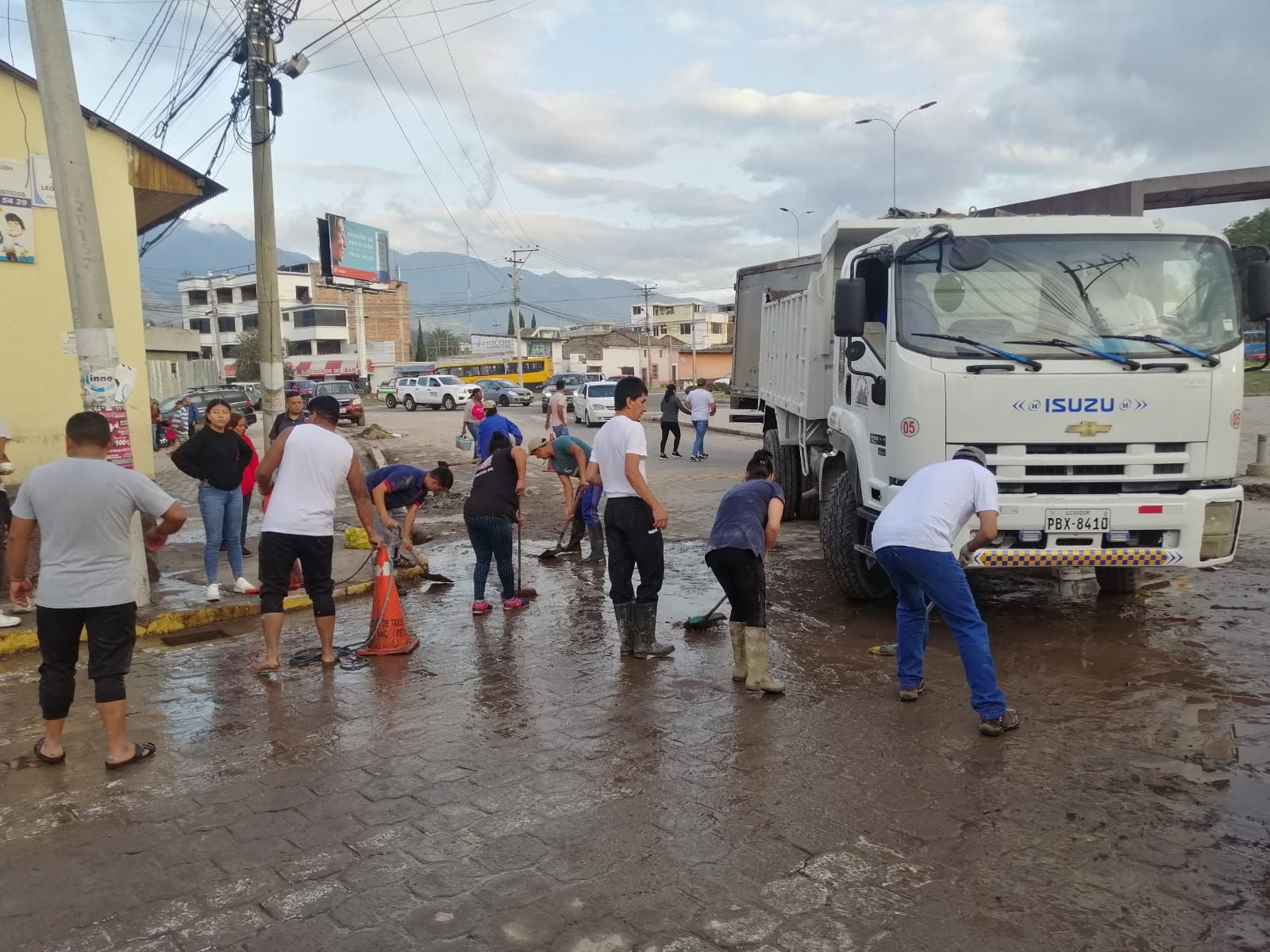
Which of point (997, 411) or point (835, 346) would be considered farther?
point (835, 346)

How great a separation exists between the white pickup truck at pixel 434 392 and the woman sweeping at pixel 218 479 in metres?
40.1

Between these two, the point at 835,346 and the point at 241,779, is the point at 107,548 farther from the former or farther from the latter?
the point at 835,346

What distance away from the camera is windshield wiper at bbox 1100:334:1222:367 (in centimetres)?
610

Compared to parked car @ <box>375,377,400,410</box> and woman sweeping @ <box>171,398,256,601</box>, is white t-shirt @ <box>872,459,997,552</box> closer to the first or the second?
woman sweeping @ <box>171,398,256,601</box>

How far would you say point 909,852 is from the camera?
359 centimetres

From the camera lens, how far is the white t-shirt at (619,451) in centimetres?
617

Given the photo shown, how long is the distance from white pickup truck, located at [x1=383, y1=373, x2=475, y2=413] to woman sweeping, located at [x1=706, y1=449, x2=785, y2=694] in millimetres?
43293

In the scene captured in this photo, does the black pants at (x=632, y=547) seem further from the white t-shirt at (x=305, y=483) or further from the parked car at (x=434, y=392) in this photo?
the parked car at (x=434, y=392)

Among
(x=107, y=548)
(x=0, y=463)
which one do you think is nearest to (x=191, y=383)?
(x=0, y=463)

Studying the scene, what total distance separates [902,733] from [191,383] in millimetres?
46120

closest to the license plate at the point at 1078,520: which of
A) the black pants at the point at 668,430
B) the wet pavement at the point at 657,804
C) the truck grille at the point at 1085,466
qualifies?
the truck grille at the point at 1085,466

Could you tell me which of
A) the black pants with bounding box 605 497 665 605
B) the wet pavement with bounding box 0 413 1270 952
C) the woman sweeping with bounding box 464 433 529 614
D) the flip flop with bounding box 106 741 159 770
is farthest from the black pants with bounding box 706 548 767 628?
the flip flop with bounding box 106 741 159 770

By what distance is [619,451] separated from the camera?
20.4 ft

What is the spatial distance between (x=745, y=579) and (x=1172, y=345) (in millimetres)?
3156
